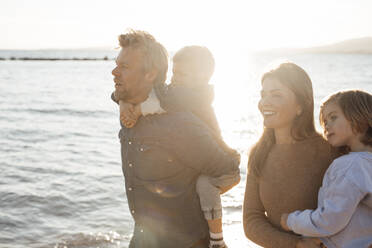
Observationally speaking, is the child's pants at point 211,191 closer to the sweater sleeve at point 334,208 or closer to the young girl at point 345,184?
the young girl at point 345,184

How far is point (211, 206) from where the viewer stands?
9.72 ft

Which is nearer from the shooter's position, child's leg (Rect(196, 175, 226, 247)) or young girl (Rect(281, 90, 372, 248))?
young girl (Rect(281, 90, 372, 248))

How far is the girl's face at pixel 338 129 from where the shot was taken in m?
2.74

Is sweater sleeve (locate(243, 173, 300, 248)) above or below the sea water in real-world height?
above

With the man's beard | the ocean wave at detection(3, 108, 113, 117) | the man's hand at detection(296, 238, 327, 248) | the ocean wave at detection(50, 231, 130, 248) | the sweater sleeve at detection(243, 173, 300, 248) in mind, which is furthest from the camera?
the ocean wave at detection(3, 108, 113, 117)

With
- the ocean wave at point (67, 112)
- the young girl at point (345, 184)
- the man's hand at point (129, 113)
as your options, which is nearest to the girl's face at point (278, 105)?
the young girl at point (345, 184)

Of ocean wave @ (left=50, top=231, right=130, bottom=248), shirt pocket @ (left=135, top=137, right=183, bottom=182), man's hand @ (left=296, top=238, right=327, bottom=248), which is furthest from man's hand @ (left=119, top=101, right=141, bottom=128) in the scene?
ocean wave @ (left=50, top=231, right=130, bottom=248)

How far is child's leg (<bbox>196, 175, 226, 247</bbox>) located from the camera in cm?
296

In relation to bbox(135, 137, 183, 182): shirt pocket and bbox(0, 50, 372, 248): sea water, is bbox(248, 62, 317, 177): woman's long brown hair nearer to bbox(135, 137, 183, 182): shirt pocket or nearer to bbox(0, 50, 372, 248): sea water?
bbox(0, 50, 372, 248): sea water

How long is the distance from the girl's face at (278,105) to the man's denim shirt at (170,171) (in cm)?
38

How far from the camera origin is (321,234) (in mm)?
2594

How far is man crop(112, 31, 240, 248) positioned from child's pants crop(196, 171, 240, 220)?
5cm

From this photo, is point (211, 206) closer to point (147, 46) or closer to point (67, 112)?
point (147, 46)

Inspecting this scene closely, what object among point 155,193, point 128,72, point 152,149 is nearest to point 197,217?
point 155,193
